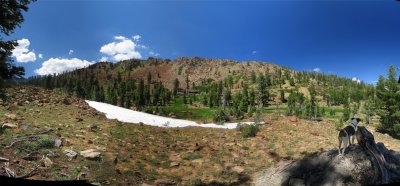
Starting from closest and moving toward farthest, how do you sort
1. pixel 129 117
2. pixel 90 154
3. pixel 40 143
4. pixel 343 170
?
pixel 40 143, pixel 343 170, pixel 90 154, pixel 129 117

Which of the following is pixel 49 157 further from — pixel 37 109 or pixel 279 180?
pixel 279 180

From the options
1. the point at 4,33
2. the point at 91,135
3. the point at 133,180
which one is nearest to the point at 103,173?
the point at 133,180

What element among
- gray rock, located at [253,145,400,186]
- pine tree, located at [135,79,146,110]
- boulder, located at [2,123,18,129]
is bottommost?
gray rock, located at [253,145,400,186]

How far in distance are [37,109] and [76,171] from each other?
412 centimetres

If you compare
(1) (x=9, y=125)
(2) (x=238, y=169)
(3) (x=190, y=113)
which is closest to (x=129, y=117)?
(2) (x=238, y=169)

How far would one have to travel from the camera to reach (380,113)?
96.4 ft

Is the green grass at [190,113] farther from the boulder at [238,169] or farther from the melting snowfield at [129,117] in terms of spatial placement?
the boulder at [238,169]

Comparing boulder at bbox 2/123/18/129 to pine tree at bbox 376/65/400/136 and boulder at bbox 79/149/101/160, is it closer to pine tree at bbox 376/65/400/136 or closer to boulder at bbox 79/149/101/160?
boulder at bbox 79/149/101/160

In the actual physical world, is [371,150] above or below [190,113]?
above

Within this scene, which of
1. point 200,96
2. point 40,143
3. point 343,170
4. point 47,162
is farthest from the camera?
point 200,96

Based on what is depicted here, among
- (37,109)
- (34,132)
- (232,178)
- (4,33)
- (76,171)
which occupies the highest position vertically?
(4,33)

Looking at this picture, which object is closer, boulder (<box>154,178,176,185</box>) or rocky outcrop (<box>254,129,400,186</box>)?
rocky outcrop (<box>254,129,400,186</box>)

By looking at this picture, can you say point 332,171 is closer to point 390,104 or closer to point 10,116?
point 10,116

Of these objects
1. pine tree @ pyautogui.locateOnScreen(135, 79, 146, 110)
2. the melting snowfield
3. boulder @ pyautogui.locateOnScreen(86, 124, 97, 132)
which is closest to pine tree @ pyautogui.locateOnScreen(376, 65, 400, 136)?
the melting snowfield
